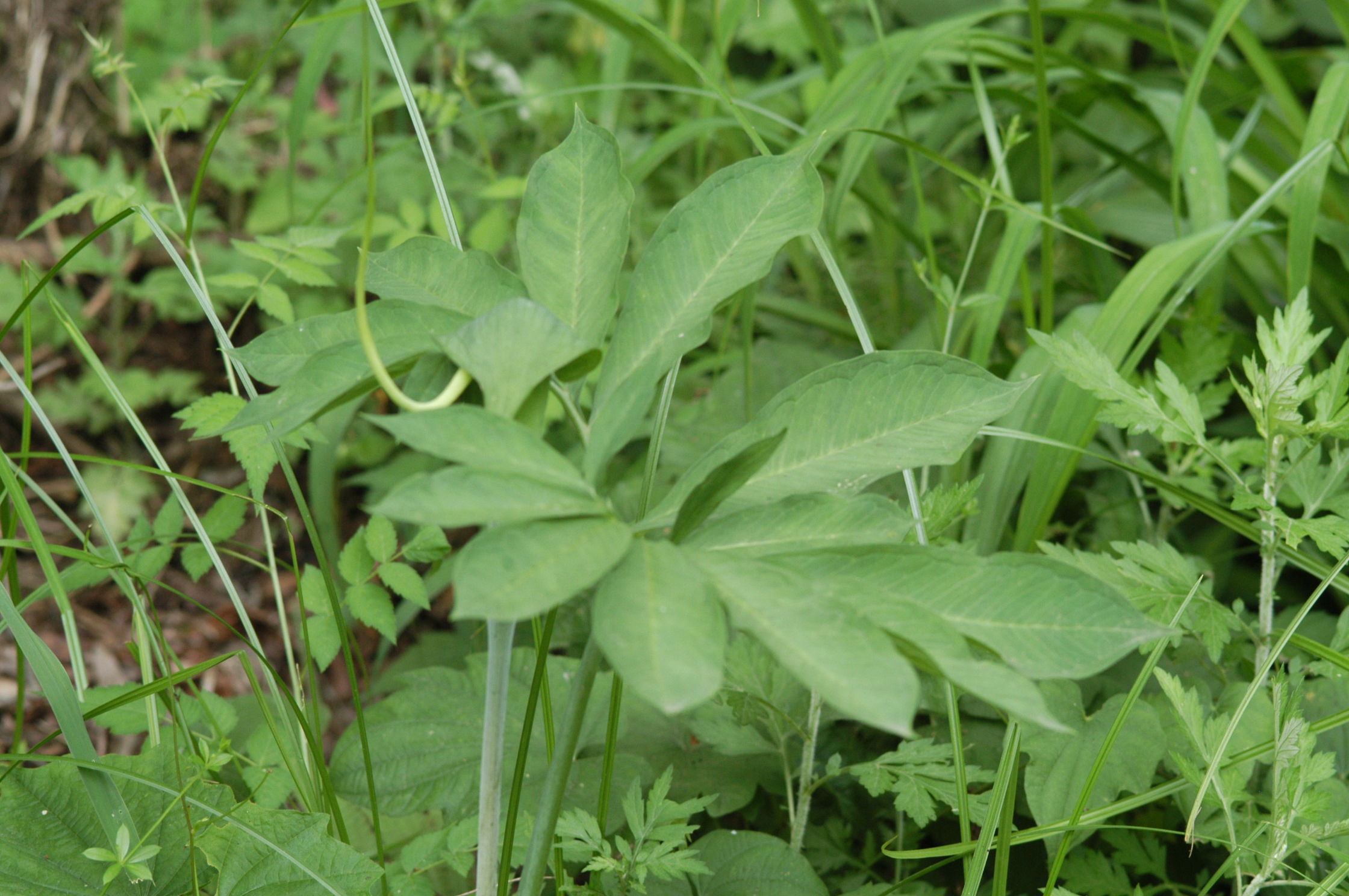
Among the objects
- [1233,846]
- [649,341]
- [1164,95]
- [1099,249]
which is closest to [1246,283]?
[1099,249]

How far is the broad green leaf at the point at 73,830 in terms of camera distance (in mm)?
820

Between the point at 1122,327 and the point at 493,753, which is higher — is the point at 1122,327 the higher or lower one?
the higher one

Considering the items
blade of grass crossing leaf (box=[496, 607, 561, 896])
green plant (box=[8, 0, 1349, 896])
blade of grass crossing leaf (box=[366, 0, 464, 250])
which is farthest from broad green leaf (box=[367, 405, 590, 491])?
blade of grass crossing leaf (box=[366, 0, 464, 250])

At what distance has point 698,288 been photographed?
629 millimetres

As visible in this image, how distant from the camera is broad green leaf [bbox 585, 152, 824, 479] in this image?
62cm

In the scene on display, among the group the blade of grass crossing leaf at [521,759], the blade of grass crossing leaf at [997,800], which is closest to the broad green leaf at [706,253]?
→ the blade of grass crossing leaf at [521,759]

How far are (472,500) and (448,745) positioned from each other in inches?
26.7

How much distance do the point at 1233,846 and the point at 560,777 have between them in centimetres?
58

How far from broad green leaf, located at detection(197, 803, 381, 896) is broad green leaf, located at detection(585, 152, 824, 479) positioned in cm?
49

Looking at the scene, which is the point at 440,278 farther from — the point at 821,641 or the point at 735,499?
the point at 821,641

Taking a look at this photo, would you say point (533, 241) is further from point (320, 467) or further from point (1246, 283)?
point (1246, 283)

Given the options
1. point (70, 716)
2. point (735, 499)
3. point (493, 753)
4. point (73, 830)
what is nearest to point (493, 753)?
point (493, 753)

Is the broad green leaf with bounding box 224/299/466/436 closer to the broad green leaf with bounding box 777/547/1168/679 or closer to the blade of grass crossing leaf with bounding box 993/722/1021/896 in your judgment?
the broad green leaf with bounding box 777/547/1168/679

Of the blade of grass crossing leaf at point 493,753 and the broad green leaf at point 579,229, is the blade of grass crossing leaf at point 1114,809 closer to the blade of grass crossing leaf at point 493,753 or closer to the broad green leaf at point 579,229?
the blade of grass crossing leaf at point 493,753
